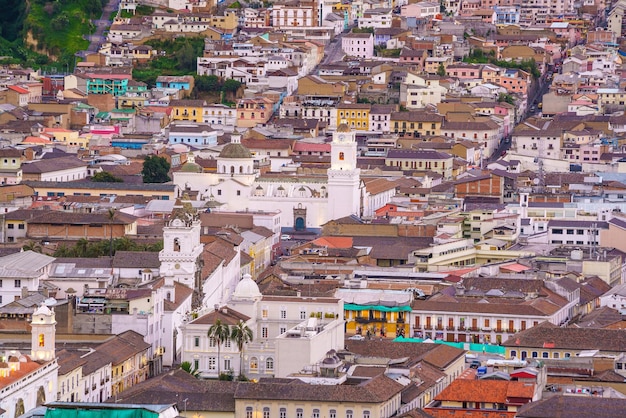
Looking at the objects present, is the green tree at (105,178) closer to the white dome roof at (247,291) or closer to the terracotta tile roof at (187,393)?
the white dome roof at (247,291)

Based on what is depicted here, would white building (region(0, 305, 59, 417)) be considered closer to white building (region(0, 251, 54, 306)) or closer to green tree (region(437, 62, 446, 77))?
white building (region(0, 251, 54, 306))

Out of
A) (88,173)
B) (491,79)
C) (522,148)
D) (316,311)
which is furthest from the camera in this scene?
(491,79)

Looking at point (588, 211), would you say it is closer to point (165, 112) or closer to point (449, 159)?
point (449, 159)

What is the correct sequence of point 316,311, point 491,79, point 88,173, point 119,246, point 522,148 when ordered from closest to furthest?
point 316,311
point 119,246
point 88,173
point 522,148
point 491,79

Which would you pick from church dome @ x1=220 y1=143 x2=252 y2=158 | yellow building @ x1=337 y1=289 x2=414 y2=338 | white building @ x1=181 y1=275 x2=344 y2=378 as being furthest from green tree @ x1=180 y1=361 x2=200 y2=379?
church dome @ x1=220 y1=143 x2=252 y2=158

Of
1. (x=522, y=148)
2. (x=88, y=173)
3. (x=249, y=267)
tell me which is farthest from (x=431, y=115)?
(x=249, y=267)
